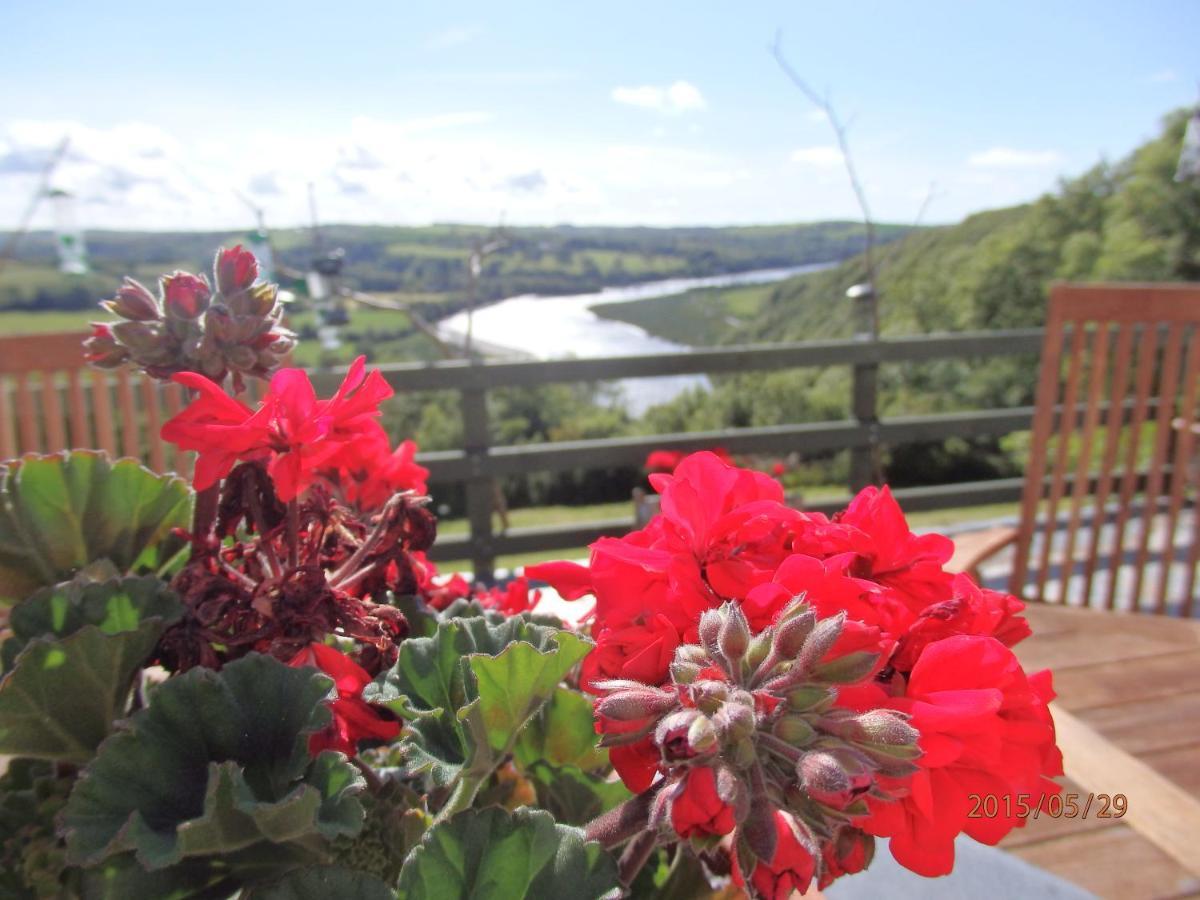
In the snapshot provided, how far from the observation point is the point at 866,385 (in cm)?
386

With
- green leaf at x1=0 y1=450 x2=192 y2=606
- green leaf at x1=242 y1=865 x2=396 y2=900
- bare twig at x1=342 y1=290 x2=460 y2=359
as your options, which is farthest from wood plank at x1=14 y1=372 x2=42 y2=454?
bare twig at x1=342 y1=290 x2=460 y2=359

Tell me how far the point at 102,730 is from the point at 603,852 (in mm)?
257

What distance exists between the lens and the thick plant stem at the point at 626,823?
0.31m

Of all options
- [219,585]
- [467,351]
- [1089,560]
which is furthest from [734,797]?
[467,351]

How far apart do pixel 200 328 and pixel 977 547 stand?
1.19 meters

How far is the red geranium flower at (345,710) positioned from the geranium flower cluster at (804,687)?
13cm

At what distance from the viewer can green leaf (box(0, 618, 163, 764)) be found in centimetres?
38

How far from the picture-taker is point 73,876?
0.40m

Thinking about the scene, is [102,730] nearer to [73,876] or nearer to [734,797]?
[73,876]

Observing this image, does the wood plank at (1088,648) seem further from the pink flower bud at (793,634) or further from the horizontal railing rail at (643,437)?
the horizontal railing rail at (643,437)

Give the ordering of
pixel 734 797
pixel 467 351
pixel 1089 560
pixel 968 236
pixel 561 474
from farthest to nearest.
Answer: pixel 561 474
pixel 968 236
pixel 467 351
pixel 1089 560
pixel 734 797

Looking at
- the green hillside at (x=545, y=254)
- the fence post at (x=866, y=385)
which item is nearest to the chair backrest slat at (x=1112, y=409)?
the fence post at (x=866, y=385)

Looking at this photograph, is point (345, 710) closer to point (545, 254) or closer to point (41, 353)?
point (41, 353)

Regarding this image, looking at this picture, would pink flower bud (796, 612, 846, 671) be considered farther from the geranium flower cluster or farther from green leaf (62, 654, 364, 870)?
green leaf (62, 654, 364, 870)
